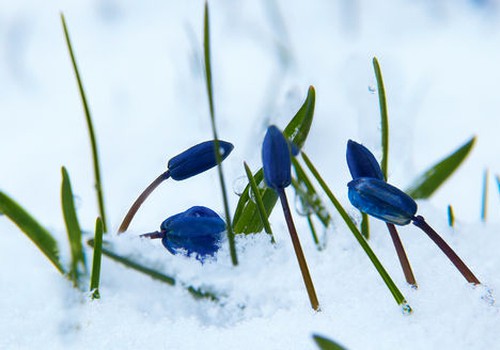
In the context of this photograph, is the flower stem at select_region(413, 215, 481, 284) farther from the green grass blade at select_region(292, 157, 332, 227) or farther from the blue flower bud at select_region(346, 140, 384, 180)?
the green grass blade at select_region(292, 157, 332, 227)

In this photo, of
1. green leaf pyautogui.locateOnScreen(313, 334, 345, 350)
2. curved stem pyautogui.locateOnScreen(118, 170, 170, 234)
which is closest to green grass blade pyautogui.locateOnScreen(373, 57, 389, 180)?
curved stem pyautogui.locateOnScreen(118, 170, 170, 234)

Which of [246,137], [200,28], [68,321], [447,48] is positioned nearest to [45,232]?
[68,321]

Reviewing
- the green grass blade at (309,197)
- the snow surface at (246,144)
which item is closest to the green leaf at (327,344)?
the snow surface at (246,144)

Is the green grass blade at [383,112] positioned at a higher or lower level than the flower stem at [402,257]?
higher

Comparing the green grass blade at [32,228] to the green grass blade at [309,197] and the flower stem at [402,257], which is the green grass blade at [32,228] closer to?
the green grass blade at [309,197]

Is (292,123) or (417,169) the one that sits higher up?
(292,123)

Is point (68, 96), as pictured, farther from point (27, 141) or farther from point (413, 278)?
point (413, 278)
